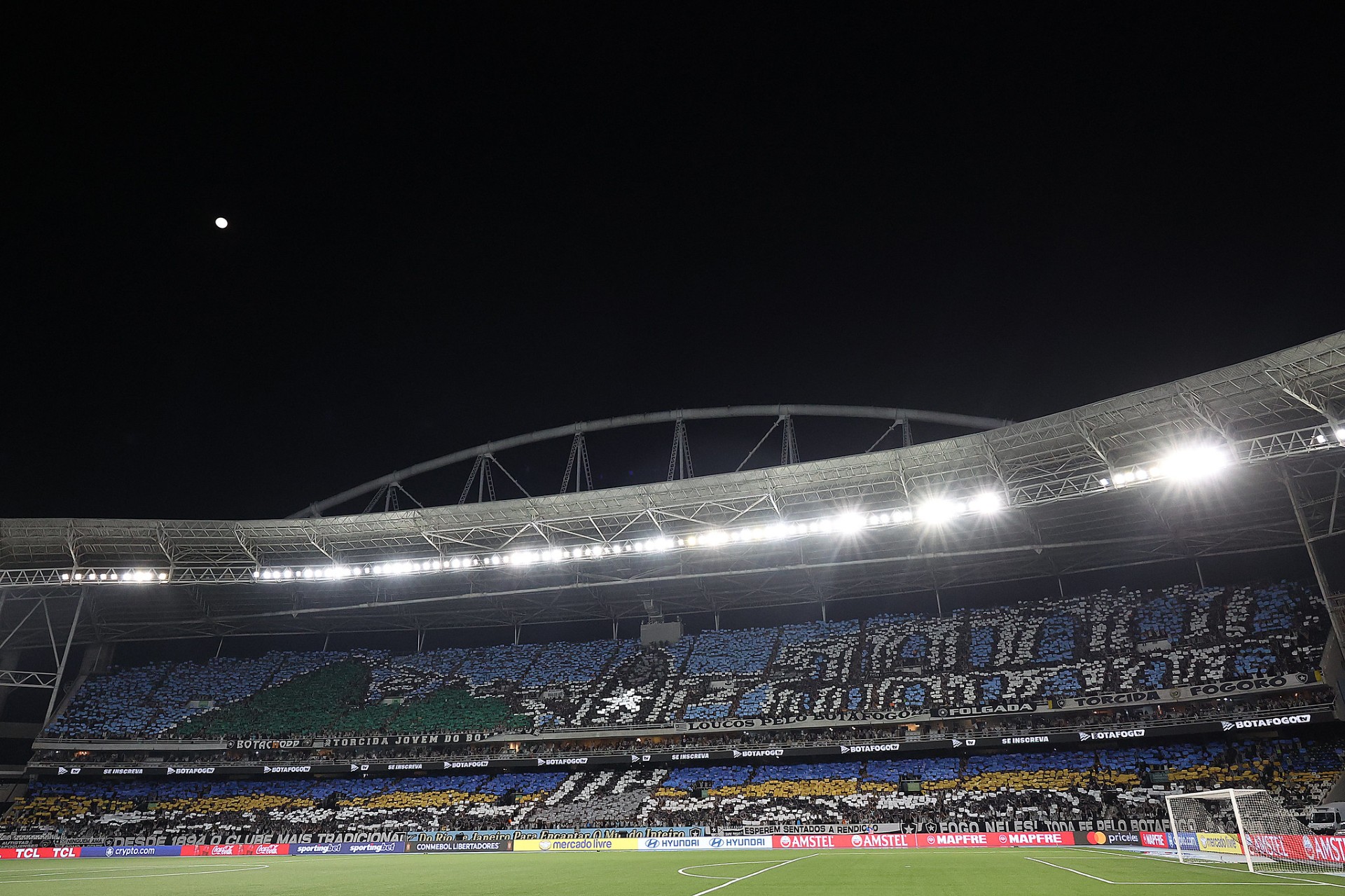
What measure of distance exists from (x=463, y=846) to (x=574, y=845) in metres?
5.48

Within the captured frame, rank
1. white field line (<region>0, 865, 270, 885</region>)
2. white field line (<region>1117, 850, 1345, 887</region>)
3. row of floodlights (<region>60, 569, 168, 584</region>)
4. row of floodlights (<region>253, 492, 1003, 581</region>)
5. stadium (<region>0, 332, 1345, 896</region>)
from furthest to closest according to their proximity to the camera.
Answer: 1. row of floodlights (<region>60, 569, 168, 584</region>)
2. row of floodlights (<region>253, 492, 1003, 581</region>)
3. stadium (<region>0, 332, 1345, 896</region>)
4. white field line (<region>0, 865, 270, 885</region>)
5. white field line (<region>1117, 850, 1345, 887</region>)

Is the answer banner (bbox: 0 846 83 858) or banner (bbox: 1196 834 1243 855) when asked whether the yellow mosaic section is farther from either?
banner (bbox: 1196 834 1243 855)

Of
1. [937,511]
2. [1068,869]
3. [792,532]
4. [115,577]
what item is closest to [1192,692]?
[937,511]

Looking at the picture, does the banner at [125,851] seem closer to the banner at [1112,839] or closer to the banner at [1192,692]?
the banner at [1112,839]

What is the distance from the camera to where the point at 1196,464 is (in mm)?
24969

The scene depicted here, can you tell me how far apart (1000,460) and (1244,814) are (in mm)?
13284

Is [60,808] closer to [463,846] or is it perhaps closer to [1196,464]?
[463,846]

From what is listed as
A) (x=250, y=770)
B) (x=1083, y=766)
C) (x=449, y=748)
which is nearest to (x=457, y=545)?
(x=449, y=748)

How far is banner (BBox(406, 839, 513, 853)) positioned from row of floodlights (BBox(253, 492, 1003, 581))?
1255 centimetres

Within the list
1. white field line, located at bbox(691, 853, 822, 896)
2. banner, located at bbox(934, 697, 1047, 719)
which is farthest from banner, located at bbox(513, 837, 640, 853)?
banner, located at bbox(934, 697, 1047, 719)

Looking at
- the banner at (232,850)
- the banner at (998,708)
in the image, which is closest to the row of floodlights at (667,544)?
the banner at (998,708)

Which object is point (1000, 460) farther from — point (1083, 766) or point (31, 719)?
point (31, 719)

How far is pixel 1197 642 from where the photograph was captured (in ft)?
112

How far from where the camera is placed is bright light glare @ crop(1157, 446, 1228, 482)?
973 inches
